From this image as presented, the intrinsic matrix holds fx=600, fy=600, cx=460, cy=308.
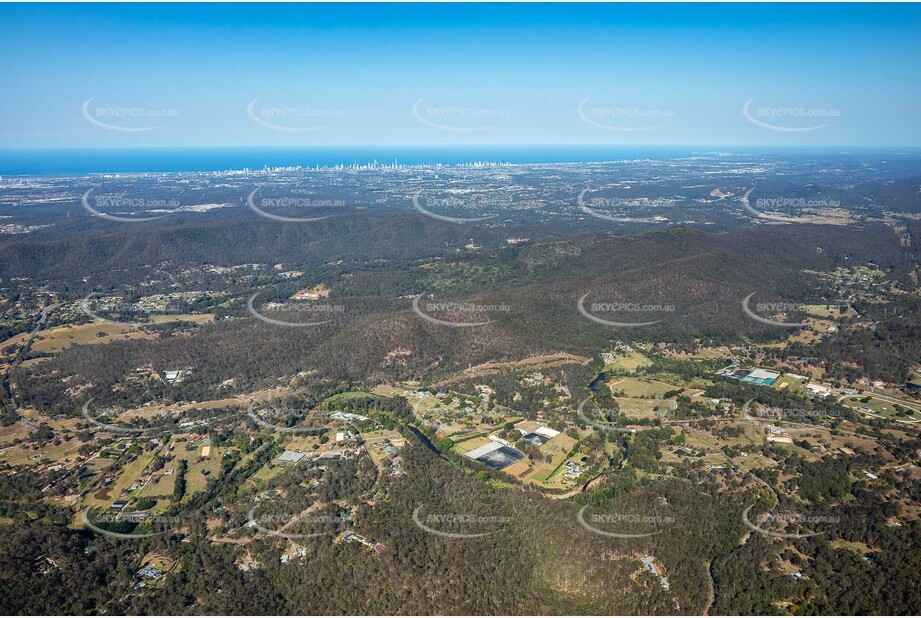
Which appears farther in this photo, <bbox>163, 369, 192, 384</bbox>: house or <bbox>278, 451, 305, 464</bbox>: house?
<bbox>163, 369, 192, 384</bbox>: house

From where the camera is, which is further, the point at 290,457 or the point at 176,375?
the point at 176,375

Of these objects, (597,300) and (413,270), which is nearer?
(597,300)

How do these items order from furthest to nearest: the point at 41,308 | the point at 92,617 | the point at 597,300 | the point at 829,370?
1. the point at 41,308
2. the point at 597,300
3. the point at 829,370
4. the point at 92,617

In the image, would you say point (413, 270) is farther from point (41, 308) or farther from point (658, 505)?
point (658, 505)

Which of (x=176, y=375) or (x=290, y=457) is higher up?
(x=176, y=375)

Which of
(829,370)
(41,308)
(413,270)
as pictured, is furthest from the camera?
(413,270)

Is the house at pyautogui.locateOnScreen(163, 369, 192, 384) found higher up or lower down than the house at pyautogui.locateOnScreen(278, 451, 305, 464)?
higher up

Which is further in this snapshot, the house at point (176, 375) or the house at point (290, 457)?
the house at point (176, 375)

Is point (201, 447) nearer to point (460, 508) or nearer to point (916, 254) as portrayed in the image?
point (460, 508)

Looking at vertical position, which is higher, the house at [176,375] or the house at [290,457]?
the house at [176,375]

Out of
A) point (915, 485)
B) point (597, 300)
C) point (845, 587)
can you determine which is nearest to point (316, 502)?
point (845, 587)
